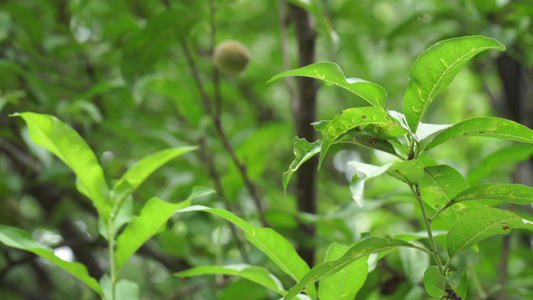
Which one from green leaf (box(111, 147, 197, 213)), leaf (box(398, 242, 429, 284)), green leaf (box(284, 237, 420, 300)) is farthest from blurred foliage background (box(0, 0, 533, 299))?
green leaf (box(284, 237, 420, 300))

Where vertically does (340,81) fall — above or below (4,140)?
below

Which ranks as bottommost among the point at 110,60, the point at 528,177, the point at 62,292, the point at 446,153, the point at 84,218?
the point at 62,292

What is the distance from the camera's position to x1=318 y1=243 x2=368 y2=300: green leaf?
1.97 feet

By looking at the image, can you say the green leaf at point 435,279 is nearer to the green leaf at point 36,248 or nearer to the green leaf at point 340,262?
the green leaf at point 340,262

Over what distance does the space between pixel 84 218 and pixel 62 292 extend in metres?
0.36

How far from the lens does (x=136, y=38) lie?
1.17m

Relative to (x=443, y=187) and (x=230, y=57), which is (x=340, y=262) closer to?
(x=443, y=187)

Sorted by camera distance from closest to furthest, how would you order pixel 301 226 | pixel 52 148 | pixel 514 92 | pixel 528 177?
pixel 52 148 → pixel 301 226 → pixel 514 92 → pixel 528 177

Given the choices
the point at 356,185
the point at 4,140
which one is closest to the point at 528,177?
the point at 356,185

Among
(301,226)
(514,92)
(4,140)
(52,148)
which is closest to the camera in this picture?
(52,148)

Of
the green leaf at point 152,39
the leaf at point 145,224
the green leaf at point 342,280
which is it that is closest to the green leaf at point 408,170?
the green leaf at point 342,280

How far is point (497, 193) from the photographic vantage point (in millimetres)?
536

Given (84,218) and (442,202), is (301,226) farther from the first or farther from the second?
(84,218)

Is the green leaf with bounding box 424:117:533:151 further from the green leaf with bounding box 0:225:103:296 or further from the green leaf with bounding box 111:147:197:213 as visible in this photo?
the green leaf with bounding box 0:225:103:296
